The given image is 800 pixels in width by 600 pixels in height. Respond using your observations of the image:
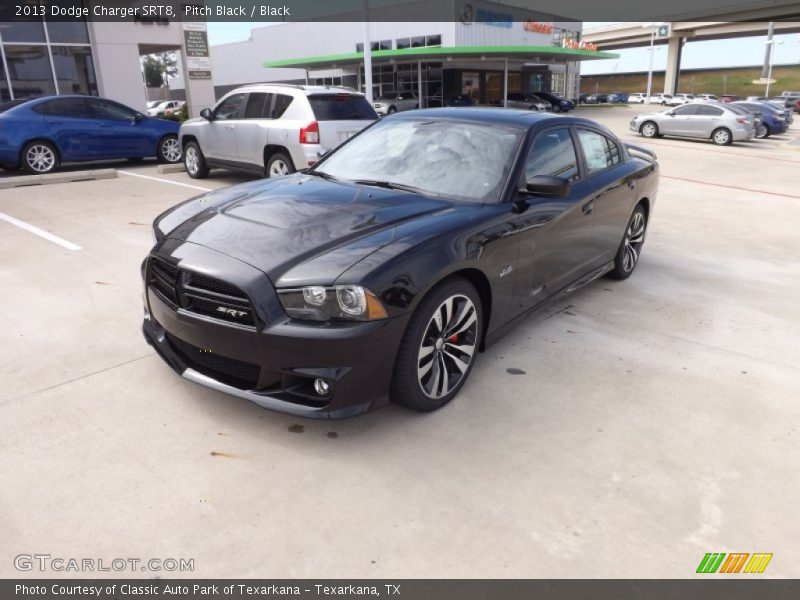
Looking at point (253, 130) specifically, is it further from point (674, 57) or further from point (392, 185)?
point (674, 57)

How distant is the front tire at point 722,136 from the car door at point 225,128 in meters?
19.4

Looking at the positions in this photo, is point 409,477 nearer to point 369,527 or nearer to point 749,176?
point 369,527

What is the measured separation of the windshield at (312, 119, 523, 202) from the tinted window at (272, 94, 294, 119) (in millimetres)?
5223

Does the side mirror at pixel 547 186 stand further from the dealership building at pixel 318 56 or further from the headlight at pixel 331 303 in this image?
the dealership building at pixel 318 56

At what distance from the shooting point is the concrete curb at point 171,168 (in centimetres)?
1191

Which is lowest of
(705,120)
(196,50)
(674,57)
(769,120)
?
(769,120)

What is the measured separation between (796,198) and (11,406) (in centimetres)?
1260

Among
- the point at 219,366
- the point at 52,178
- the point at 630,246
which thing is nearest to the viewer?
the point at 219,366

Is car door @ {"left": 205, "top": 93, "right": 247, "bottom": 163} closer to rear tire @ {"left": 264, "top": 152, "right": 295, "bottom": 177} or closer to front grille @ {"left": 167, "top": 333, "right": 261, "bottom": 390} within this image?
rear tire @ {"left": 264, "top": 152, "right": 295, "bottom": 177}

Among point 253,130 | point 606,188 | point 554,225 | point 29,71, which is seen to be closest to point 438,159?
point 554,225

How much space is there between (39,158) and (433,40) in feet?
120

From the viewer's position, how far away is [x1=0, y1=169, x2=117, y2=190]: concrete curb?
10.4 metres

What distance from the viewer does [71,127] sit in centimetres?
1141
